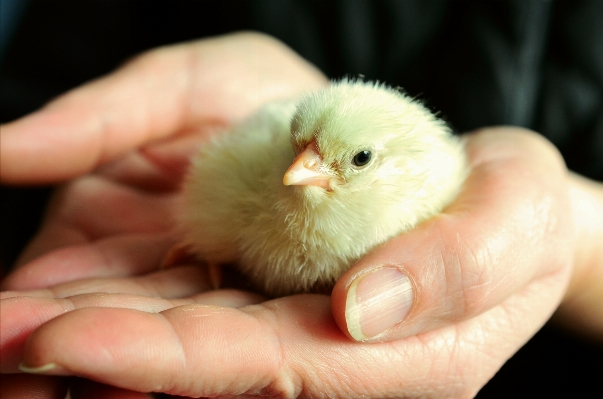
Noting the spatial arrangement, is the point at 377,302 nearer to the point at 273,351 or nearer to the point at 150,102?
the point at 273,351

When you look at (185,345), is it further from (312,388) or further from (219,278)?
(219,278)

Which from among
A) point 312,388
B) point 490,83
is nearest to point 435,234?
point 312,388

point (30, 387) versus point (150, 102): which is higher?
point (150, 102)

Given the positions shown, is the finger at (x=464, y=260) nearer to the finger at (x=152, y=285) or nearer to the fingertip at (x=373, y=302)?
the fingertip at (x=373, y=302)

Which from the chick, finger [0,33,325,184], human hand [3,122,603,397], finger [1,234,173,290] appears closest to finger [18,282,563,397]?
human hand [3,122,603,397]

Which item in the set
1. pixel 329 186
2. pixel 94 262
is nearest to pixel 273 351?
pixel 329 186

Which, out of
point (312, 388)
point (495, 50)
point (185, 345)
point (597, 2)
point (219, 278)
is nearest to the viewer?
point (185, 345)
